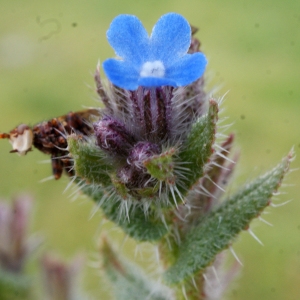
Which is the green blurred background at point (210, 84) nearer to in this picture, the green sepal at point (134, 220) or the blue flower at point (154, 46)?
the green sepal at point (134, 220)

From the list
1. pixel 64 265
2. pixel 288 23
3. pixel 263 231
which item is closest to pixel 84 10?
pixel 288 23

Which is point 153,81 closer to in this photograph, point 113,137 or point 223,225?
point 113,137

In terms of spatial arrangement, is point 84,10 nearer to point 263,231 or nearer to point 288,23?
point 288,23

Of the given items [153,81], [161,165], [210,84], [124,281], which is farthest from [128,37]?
[210,84]

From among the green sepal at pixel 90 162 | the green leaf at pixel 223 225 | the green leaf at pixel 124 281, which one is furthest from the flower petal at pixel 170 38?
the green leaf at pixel 124 281

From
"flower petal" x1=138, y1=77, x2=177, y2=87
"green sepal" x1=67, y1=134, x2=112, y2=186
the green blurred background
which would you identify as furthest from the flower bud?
the green blurred background

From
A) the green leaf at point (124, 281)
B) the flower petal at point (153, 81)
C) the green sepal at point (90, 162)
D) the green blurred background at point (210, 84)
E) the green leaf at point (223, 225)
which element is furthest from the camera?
the green blurred background at point (210, 84)
